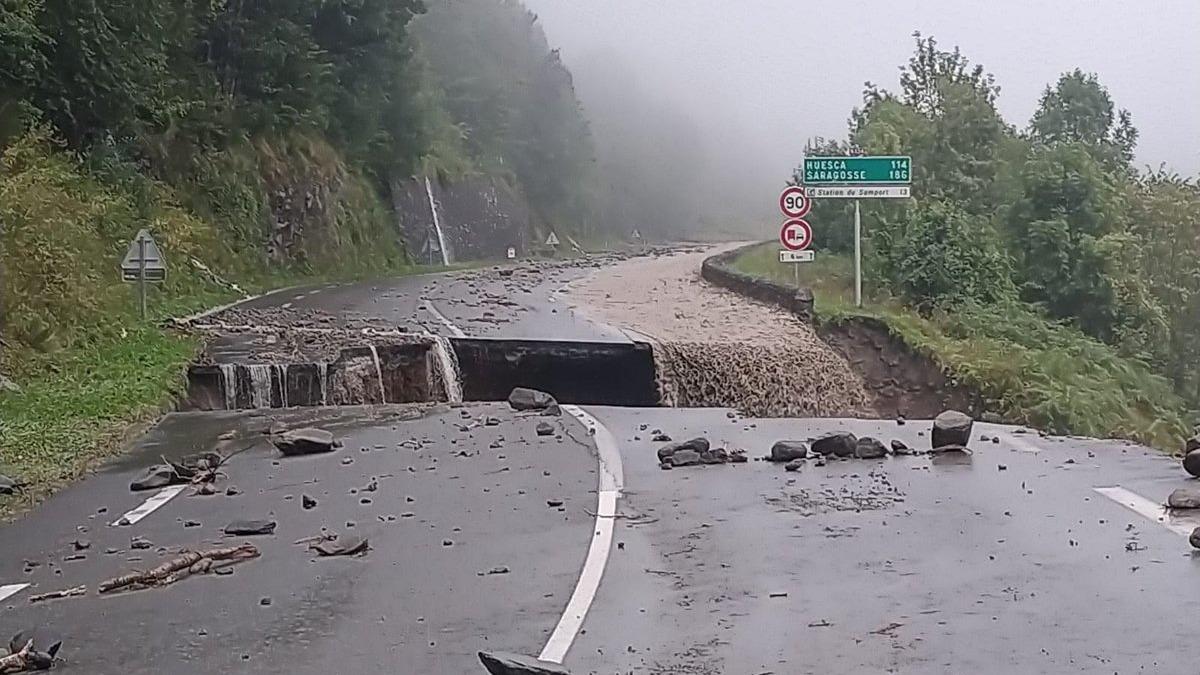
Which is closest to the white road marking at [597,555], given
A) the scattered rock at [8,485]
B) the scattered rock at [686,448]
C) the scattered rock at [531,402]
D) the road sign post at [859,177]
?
the scattered rock at [686,448]

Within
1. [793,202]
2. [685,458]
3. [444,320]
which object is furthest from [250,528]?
[793,202]

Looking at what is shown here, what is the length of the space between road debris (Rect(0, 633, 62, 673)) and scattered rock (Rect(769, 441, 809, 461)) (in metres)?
6.81

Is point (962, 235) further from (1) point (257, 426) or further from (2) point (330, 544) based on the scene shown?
(2) point (330, 544)

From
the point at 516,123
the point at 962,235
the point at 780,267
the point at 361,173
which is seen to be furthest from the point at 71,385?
the point at 516,123

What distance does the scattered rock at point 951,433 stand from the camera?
12.6 meters

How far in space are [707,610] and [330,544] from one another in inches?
108

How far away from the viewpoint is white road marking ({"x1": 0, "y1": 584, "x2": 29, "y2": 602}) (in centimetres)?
768

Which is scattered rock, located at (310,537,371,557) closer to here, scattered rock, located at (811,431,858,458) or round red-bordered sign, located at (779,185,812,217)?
scattered rock, located at (811,431,858,458)

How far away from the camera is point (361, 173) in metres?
46.6

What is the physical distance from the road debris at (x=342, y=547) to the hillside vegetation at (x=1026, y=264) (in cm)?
1477

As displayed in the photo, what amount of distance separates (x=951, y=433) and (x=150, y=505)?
22.0 ft

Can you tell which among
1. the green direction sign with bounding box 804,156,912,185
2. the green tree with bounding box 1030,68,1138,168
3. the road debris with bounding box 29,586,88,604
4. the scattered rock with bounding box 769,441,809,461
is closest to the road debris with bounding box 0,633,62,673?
the road debris with bounding box 29,586,88,604

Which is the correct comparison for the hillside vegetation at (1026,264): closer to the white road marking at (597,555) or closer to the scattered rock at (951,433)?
the scattered rock at (951,433)

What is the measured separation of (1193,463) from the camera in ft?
34.8
